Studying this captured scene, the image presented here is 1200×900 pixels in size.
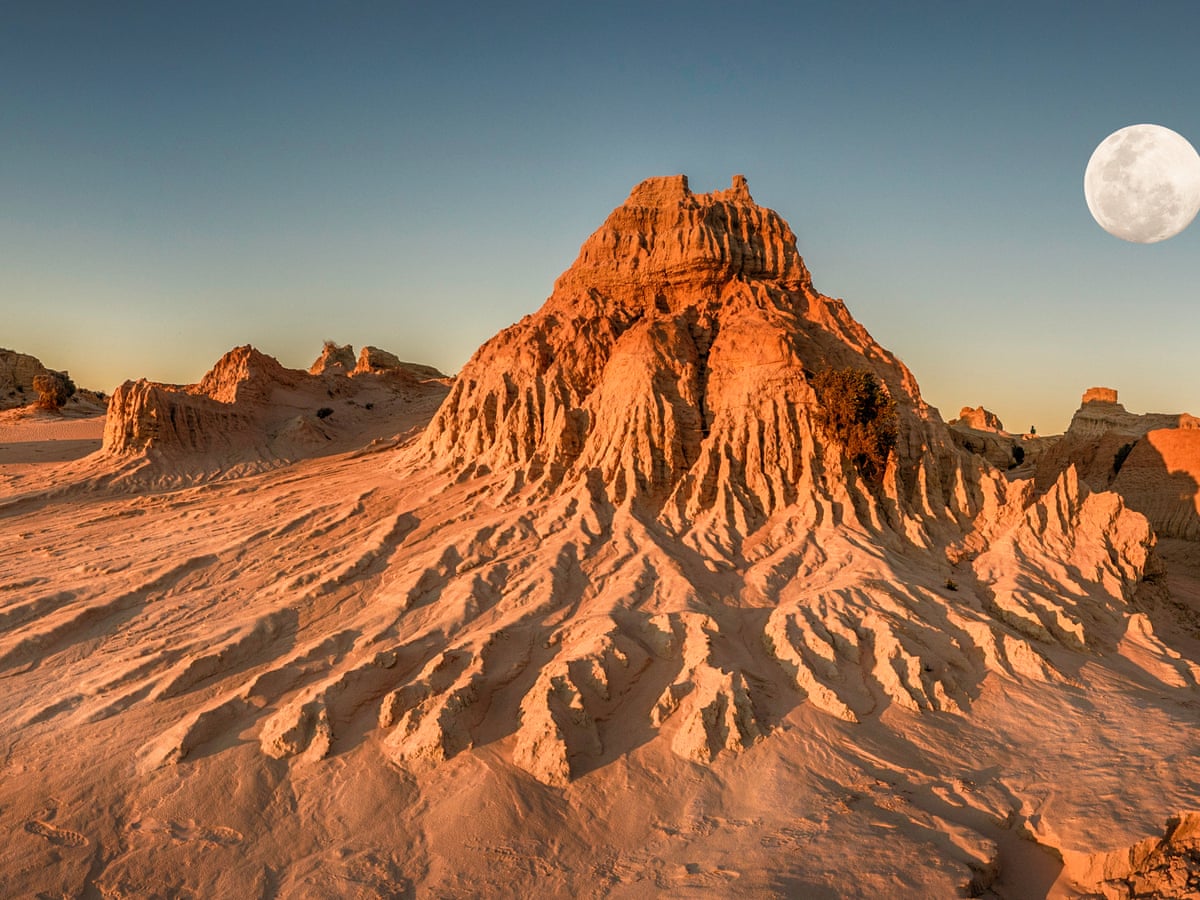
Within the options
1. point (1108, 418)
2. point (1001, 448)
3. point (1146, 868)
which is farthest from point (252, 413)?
point (1108, 418)

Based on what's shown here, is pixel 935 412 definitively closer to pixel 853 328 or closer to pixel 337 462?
pixel 853 328

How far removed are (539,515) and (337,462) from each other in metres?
16.8

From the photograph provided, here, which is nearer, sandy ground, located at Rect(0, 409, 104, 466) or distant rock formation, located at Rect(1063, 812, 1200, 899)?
distant rock formation, located at Rect(1063, 812, 1200, 899)

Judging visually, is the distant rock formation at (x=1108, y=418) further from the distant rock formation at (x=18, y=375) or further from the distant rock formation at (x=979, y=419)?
the distant rock formation at (x=18, y=375)

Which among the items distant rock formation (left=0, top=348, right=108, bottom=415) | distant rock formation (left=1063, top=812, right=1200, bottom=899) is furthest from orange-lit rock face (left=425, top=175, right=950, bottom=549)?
distant rock formation (left=0, top=348, right=108, bottom=415)

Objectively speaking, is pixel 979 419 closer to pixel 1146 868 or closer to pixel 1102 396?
pixel 1102 396

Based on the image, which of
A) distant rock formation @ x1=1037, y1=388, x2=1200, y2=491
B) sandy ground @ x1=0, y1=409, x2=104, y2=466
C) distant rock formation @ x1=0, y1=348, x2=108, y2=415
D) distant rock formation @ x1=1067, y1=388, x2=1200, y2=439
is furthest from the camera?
distant rock formation @ x1=0, y1=348, x2=108, y2=415

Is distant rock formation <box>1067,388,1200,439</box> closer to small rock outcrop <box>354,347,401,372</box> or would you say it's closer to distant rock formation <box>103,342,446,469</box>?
distant rock formation <box>103,342,446,469</box>

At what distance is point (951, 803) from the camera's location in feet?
37.7

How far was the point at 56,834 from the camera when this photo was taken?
33.5 ft

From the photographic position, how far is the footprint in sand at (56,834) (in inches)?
397

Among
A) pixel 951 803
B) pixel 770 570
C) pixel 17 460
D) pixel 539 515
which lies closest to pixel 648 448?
pixel 539 515

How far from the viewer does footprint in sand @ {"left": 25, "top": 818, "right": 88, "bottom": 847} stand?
10.1m

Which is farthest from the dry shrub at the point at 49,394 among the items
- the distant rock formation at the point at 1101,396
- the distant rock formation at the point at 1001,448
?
the distant rock formation at the point at 1101,396
